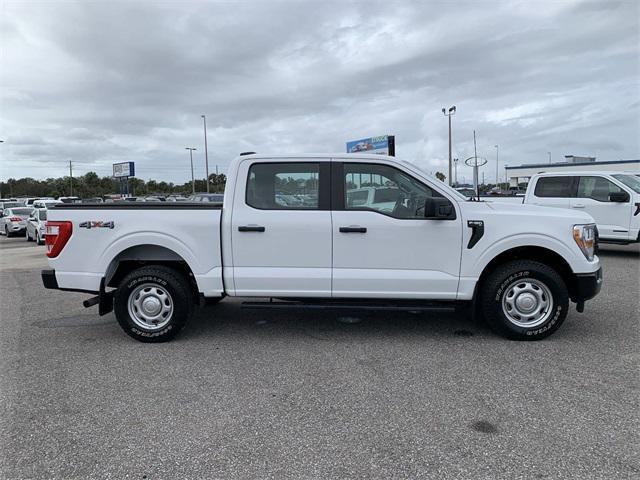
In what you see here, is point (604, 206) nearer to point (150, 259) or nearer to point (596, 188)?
point (596, 188)

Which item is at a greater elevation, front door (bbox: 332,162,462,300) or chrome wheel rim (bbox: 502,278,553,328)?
front door (bbox: 332,162,462,300)

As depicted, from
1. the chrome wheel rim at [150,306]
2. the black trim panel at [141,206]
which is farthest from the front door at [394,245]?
the chrome wheel rim at [150,306]

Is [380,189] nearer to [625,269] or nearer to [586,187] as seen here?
[625,269]

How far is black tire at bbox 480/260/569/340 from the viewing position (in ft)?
16.1

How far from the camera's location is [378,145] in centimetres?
3078

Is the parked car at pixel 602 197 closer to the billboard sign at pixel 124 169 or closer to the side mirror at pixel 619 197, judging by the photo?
the side mirror at pixel 619 197

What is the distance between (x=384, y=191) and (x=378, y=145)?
26.5m

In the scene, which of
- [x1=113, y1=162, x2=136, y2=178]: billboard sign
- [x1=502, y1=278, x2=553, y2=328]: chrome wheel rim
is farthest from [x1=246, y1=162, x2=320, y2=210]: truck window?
[x1=113, y1=162, x2=136, y2=178]: billboard sign

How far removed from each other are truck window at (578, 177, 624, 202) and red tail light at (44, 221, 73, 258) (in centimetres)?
1063

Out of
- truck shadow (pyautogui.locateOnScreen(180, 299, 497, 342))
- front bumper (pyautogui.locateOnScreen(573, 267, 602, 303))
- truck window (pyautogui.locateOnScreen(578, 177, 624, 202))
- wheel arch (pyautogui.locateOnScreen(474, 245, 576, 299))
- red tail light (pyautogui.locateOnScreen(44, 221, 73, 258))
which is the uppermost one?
truck window (pyautogui.locateOnScreen(578, 177, 624, 202))

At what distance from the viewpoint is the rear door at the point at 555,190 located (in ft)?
36.9

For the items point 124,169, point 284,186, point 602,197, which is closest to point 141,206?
point 284,186

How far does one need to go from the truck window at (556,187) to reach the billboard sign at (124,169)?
188 ft

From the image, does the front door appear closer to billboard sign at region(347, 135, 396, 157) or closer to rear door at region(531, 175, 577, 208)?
rear door at region(531, 175, 577, 208)
